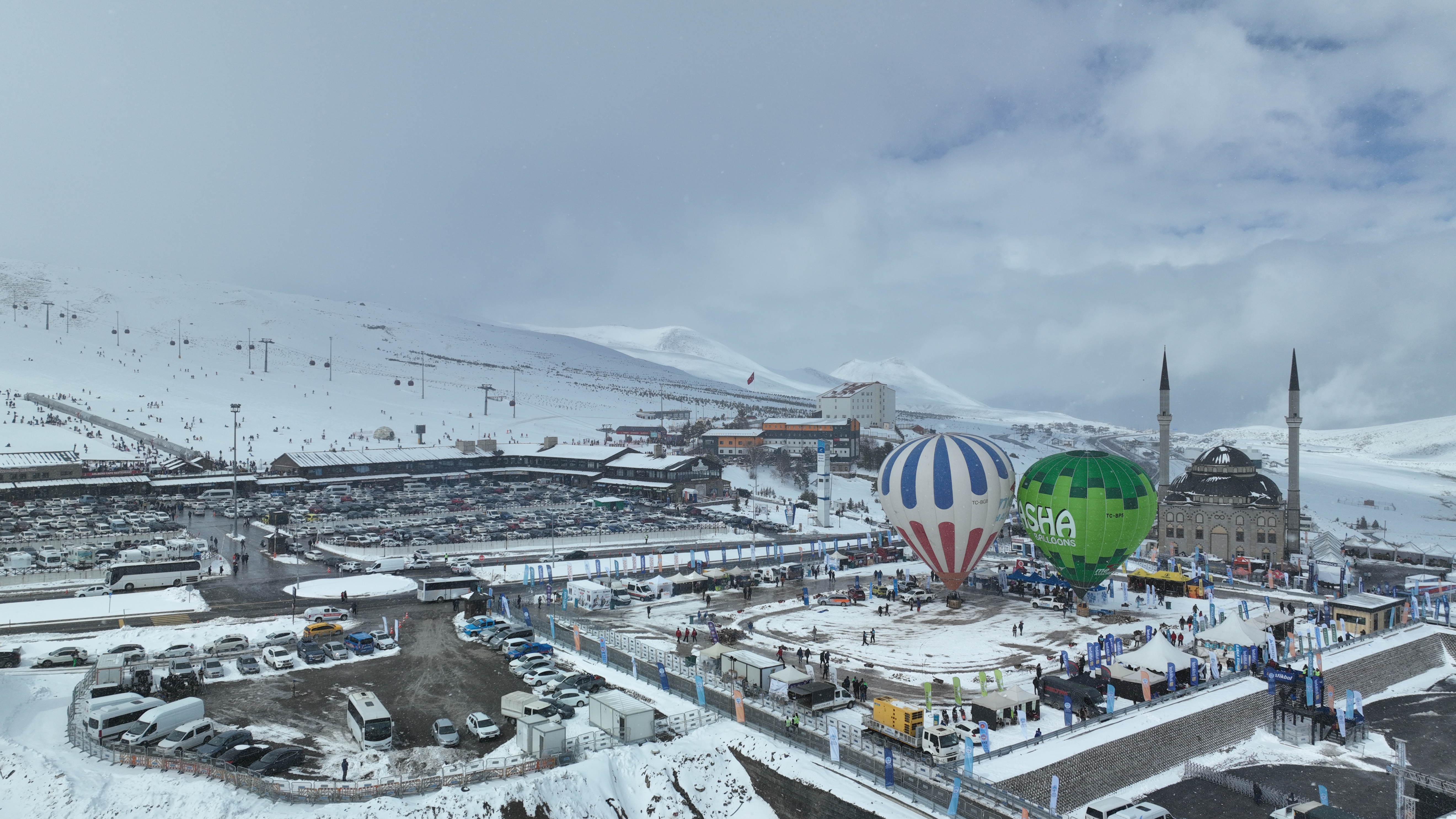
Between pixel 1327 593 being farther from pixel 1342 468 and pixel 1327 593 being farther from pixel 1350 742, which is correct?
pixel 1342 468

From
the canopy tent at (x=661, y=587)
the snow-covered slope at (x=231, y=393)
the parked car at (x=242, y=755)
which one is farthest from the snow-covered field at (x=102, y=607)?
the snow-covered slope at (x=231, y=393)

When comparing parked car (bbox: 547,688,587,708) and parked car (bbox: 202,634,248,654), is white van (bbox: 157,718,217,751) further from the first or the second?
parked car (bbox: 202,634,248,654)

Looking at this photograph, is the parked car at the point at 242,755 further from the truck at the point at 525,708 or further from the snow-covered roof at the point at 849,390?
the snow-covered roof at the point at 849,390

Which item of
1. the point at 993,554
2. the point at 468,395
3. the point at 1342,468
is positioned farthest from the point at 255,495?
the point at 1342,468

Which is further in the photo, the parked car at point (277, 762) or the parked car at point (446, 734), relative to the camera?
the parked car at point (446, 734)

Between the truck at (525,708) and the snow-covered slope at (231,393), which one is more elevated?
the snow-covered slope at (231,393)

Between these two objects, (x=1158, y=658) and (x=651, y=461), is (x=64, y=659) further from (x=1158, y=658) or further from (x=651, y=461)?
(x=651, y=461)

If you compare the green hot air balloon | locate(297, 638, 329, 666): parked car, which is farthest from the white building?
locate(297, 638, 329, 666): parked car

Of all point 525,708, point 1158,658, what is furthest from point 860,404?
point 525,708
